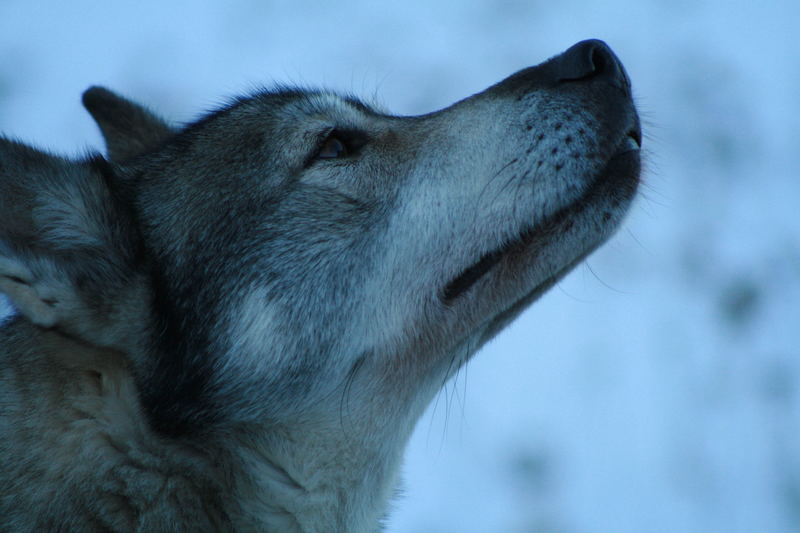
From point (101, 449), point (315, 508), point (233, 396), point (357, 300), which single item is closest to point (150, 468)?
point (101, 449)

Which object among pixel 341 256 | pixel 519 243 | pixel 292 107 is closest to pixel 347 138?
pixel 292 107

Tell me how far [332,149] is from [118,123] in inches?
53.9

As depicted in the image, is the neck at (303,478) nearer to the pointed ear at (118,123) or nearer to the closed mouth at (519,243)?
the closed mouth at (519,243)

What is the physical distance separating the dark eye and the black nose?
877mm

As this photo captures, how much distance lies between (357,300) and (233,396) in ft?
1.78

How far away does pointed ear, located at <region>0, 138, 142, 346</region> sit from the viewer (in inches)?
113

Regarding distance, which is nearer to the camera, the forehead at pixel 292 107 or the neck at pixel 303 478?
the neck at pixel 303 478

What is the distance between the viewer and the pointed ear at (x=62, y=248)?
9.39 ft

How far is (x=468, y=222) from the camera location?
309cm

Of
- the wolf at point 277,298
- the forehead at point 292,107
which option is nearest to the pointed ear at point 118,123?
the forehead at point 292,107

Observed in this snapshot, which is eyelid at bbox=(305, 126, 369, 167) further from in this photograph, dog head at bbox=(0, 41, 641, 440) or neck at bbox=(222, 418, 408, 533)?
neck at bbox=(222, 418, 408, 533)

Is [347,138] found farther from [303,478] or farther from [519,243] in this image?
[303,478]

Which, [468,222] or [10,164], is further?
[468,222]

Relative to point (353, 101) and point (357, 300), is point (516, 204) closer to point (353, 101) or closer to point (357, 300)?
point (357, 300)
